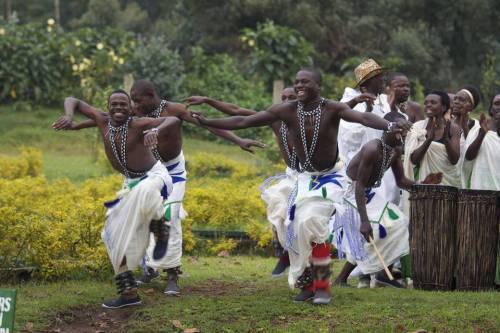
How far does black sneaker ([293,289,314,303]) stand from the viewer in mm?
8836

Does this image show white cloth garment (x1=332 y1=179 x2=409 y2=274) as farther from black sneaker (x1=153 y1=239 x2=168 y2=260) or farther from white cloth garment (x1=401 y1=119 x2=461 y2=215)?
black sneaker (x1=153 y1=239 x2=168 y2=260)

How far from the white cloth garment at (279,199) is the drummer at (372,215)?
0.52 metres

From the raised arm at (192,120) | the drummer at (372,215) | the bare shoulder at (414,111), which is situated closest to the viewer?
the drummer at (372,215)

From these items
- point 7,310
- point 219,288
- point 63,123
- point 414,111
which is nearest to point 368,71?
point 414,111

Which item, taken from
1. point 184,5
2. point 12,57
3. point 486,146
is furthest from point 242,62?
point 486,146

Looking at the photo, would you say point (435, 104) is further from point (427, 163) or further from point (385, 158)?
point (385, 158)

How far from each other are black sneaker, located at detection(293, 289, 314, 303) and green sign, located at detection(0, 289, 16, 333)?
10.6 feet

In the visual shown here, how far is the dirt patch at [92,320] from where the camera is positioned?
8.02m

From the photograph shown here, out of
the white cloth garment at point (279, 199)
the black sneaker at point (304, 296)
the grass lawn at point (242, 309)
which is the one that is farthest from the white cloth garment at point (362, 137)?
the black sneaker at point (304, 296)

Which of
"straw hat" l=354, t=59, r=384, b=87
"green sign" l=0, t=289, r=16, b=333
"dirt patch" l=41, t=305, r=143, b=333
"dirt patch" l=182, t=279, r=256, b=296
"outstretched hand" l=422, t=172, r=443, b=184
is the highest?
"straw hat" l=354, t=59, r=384, b=87

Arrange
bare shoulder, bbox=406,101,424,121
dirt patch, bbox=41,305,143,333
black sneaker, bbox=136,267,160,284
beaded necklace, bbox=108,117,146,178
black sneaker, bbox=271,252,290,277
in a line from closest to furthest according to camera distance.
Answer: dirt patch, bbox=41,305,143,333
beaded necklace, bbox=108,117,146,178
black sneaker, bbox=136,267,160,284
black sneaker, bbox=271,252,290,277
bare shoulder, bbox=406,101,424,121

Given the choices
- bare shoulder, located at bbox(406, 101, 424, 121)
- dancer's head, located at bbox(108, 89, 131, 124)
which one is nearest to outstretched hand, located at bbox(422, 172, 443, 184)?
bare shoulder, located at bbox(406, 101, 424, 121)

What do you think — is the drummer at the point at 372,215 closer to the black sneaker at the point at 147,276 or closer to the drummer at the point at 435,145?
the drummer at the point at 435,145

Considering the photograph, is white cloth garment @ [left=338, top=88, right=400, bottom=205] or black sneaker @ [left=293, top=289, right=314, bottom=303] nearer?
black sneaker @ [left=293, top=289, right=314, bottom=303]
